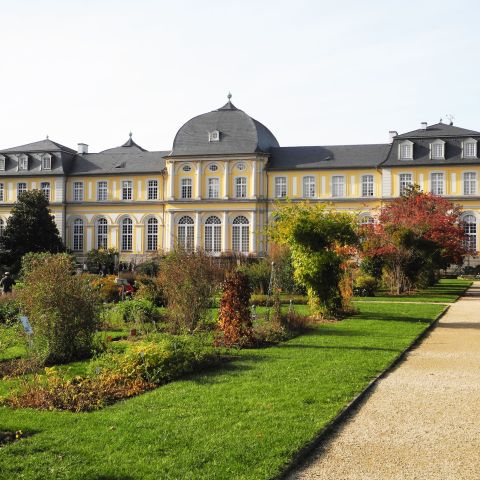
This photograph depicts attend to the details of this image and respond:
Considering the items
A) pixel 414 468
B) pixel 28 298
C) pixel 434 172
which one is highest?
pixel 434 172

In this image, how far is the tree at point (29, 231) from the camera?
41.8 meters

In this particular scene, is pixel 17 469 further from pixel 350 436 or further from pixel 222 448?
pixel 350 436

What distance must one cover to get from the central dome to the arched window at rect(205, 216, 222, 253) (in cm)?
484

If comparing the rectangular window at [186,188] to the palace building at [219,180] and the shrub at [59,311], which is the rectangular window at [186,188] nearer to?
the palace building at [219,180]

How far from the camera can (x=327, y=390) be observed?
8.33 metres

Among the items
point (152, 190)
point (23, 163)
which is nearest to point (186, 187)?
point (152, 190)

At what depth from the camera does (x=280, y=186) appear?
163 ft

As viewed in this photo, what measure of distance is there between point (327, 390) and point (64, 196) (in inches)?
1862

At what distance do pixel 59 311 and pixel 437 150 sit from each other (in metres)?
40.2

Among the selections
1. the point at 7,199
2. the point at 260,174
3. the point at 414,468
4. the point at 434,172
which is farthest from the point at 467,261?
the point at 414,468

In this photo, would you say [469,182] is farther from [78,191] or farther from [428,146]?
[78,191]

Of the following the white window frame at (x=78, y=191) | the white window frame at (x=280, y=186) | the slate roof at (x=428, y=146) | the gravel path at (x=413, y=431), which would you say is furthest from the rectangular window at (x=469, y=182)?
the gravel path at (x=413, y=431)

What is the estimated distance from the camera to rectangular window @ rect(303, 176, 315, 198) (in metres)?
49.2

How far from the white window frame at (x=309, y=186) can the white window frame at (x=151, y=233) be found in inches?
442
